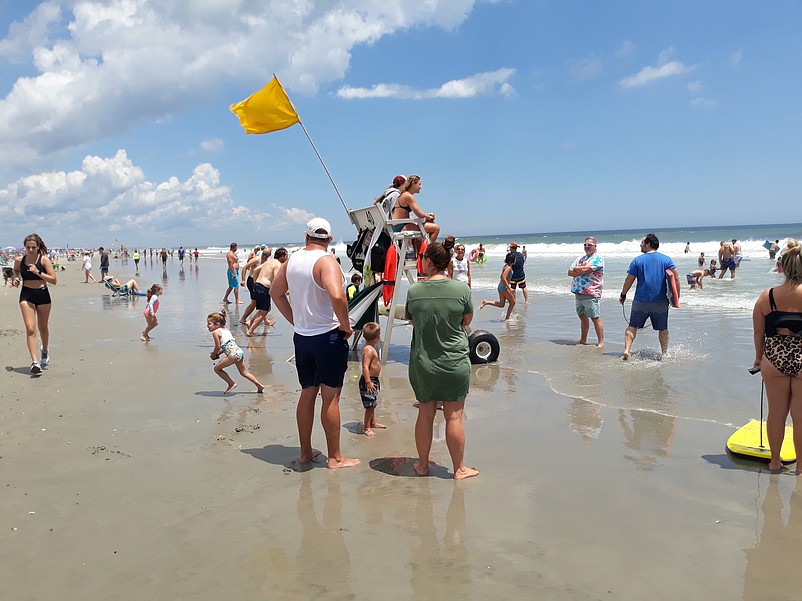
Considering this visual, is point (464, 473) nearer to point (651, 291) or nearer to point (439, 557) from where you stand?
point (439, 557)

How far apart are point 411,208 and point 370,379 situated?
2.39m

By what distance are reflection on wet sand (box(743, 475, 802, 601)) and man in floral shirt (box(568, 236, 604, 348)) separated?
5.90 meters

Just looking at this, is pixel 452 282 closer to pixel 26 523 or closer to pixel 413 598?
pixel 413 598

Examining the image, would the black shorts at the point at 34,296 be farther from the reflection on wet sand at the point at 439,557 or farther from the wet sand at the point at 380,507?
the reflection on wet sand at the point at 439,557

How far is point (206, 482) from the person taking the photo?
14.0 feet

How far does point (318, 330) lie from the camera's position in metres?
4.43

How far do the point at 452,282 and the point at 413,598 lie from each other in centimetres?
210

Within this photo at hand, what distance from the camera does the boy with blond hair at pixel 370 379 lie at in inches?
211

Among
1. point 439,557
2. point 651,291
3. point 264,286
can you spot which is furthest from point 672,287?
point 264,286

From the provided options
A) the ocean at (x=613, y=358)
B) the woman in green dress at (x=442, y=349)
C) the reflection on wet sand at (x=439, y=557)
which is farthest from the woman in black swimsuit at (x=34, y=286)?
the reflection on wet sand at (x=439, y=557)

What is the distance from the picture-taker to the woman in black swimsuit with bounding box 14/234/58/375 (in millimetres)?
7781

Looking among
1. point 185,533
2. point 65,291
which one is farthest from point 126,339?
point 65,291

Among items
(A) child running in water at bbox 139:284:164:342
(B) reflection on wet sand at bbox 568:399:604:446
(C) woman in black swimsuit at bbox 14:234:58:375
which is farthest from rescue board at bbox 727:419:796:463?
(A) child running in water at bbox 139:284:164:342

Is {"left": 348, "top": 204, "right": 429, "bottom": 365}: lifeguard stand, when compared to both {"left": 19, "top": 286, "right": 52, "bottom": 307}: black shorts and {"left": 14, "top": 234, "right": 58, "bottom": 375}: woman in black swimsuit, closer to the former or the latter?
{"left": 14, "top": 234, "right": 58, "bottom": 375}: woman in black swimsuit
